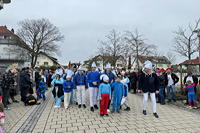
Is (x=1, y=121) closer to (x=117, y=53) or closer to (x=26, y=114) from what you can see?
(x=26, y=114)

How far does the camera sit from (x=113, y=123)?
5574 mm

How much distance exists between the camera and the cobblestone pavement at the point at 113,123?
5.01m

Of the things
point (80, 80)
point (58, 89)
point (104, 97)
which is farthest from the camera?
point (58, 89)

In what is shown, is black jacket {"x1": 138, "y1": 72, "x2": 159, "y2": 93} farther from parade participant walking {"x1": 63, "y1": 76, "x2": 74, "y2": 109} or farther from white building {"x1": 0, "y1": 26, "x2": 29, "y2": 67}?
white building {"x1": 0, "y1": 26, "x2": 29, "y2": 67}

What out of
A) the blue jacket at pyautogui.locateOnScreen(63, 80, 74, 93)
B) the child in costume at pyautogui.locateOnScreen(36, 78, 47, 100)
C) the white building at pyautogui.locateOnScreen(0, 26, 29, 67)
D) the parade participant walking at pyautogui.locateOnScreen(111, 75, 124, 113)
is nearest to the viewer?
the parade participant walking at pyautogui.locateOnScreen(111, 75, 124, 113)

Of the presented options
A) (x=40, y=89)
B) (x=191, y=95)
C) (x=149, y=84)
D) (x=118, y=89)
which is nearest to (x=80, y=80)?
(x=118, y=89)

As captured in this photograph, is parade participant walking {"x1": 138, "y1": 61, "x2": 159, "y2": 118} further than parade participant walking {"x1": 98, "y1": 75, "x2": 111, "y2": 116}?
Yes

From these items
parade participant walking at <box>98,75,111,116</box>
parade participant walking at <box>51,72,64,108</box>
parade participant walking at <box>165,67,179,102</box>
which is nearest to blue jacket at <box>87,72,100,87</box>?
parade participant walking at <box>98,75,111,116</box>

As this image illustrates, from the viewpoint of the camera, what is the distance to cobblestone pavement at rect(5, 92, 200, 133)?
5.01 metres

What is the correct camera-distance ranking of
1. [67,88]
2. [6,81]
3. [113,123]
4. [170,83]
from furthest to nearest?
[170,83], [67,88], [6,81], [113,123]

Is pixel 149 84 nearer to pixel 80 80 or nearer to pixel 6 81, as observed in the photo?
pixel 80 80

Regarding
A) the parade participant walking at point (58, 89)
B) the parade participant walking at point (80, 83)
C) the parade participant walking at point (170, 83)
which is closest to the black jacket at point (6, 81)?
the parade participant walking at point (58, 89)

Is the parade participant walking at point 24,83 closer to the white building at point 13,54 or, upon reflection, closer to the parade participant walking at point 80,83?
the parade participant walking at point 80,83

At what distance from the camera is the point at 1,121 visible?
155 inches
